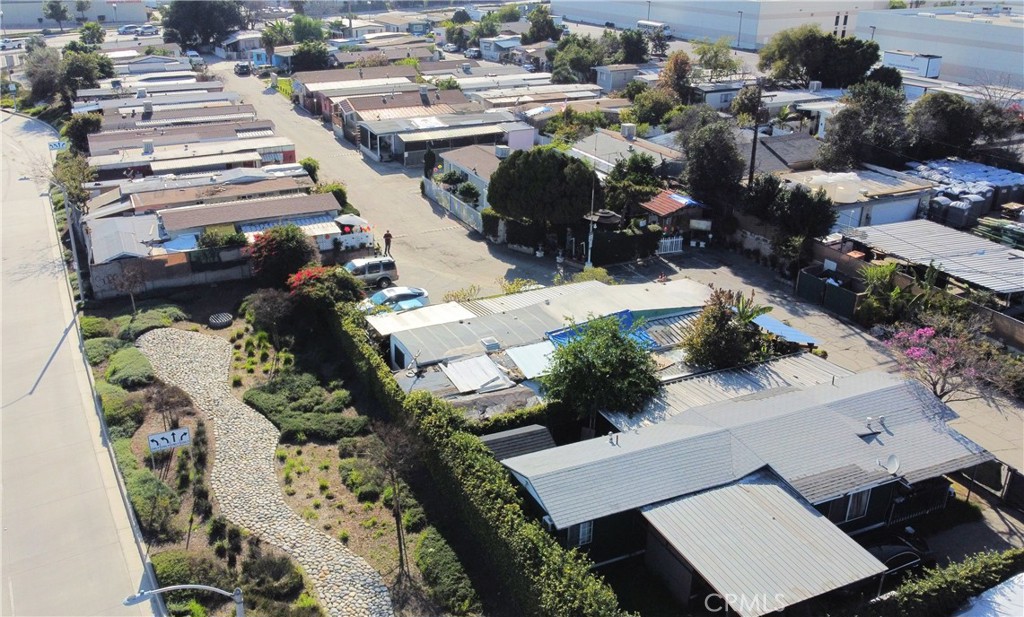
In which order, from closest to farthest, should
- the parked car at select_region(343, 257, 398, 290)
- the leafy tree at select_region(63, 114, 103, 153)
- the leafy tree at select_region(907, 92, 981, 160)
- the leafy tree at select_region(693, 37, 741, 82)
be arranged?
the parked car at select_region(343, 257, 398, 290) < the leafy tree at select_region(907, 92, 981, 160) < the leafy tree at select_region(63, 114, 103, 153) < the leafy tree at select_region(693, 37, 741, 82)

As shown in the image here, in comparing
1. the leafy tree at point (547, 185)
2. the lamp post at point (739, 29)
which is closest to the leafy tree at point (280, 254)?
the leafy tree at point (547, 185)

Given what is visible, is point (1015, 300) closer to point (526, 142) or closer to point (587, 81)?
point (526, 142)

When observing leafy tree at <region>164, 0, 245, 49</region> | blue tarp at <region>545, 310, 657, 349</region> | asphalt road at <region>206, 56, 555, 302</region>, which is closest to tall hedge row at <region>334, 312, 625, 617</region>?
blue tarp at <region>545, 310, 657, 349</region>

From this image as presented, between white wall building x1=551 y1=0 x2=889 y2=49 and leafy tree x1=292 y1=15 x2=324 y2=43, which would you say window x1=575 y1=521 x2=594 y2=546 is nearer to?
white wall building x1=551 y1=0 x2=889 y2=49

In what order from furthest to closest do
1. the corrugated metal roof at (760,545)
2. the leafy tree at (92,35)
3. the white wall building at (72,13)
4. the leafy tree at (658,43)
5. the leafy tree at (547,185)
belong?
the white wall building at (72,13) → the leafy tree at (92,35) → the leafy tree at (658,43) → the leafy tree at (547,185) → the corrugated metal roof at (760,545)

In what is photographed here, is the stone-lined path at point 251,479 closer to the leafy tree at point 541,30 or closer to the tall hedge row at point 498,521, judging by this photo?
the tall hedge row at point 498,521

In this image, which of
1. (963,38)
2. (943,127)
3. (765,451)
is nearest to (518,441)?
(765,451)

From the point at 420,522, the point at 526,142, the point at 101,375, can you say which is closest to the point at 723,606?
the point at 420,522
